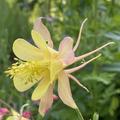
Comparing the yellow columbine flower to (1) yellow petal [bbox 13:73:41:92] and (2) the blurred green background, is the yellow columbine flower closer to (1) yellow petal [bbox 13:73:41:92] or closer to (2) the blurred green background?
(1) yellow petal [bbox 13:73:41:92]

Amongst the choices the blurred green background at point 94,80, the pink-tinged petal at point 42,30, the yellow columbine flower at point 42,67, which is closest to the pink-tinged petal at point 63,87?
the yellow columbine flower at point 42,67

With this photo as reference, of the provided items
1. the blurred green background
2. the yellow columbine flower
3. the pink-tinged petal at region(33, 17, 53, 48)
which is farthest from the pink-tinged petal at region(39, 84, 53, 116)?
the blurred green background

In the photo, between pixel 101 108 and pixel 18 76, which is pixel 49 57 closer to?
pixel 18 76

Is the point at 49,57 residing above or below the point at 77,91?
above

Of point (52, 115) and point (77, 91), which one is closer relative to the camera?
point (52, 115)

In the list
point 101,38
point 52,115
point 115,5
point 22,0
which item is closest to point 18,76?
point 52,115

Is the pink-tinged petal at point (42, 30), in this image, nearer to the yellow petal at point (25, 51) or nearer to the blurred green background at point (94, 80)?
→ the yellow petal at point (25, 51)
